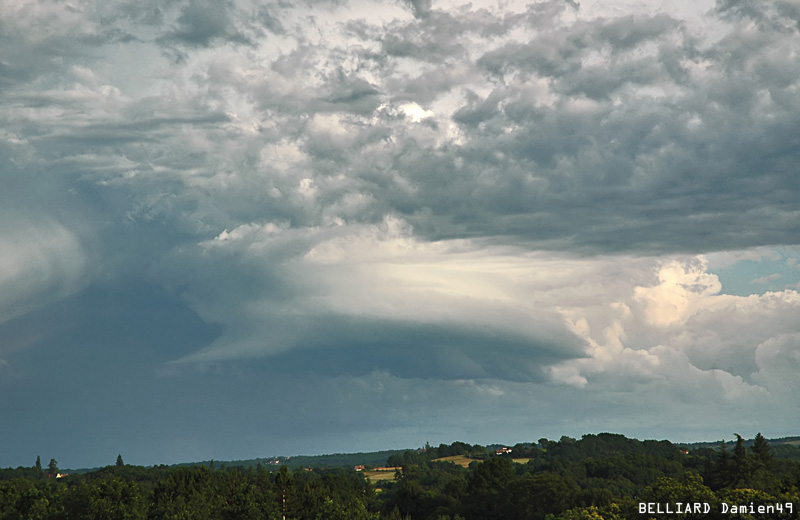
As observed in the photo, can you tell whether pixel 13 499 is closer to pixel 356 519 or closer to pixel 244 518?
pixel 244 518

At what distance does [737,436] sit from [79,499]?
128 metres

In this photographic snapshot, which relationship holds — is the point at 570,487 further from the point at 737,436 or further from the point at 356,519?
the point at 356,519

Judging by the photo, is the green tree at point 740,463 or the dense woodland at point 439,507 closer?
the dense woodland at point 439,507

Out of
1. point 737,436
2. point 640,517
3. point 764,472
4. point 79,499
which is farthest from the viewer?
point 737,436

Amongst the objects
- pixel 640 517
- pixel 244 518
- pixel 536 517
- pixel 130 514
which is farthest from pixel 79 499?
pixel 536 517

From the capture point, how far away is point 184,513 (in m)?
114

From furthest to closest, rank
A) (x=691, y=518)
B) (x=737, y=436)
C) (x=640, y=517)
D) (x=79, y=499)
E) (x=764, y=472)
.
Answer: (x=737, y=436), (x=764, y=472), (x=79, y=499), (x=640, y=517), (x=691, y=518)

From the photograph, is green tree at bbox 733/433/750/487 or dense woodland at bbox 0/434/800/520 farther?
green tree at bbox 733/433/750/487

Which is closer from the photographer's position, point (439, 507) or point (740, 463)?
point (740, 463)

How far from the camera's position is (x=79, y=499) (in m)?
120

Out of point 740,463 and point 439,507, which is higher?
point 740,463

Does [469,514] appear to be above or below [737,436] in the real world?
below

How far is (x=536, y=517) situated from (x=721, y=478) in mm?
39536

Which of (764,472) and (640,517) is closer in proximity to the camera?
(640,517)
